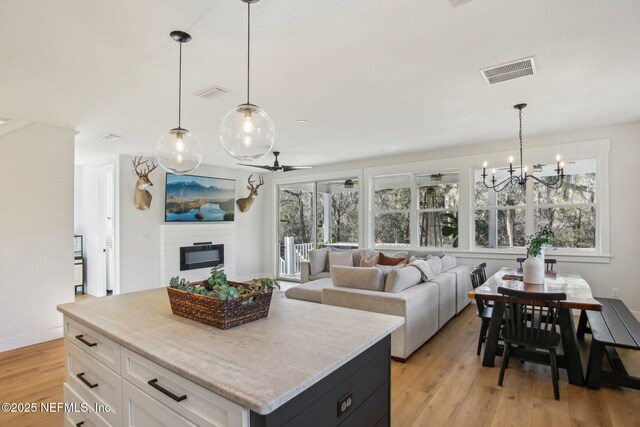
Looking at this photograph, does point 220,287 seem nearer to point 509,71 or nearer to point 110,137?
point 509,71

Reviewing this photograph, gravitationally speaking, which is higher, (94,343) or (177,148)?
(177,148)

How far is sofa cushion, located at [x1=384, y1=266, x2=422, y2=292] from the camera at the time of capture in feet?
11.5

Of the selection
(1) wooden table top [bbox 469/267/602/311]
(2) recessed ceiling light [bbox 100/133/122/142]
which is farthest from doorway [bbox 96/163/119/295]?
(1) wooden table top [bbox 469/267/602/311]

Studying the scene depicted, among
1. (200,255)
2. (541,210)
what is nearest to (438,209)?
(541,210)

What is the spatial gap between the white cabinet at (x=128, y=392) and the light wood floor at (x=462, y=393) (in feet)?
3.39

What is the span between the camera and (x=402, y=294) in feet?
11.2

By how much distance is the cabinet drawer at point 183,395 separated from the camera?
102 centimetres

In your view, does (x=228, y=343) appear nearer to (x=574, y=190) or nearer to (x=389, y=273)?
(x=389, y=273)

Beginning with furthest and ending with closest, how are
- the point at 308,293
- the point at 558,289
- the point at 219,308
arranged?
the point at 308,293
the point at 558,289
the point at 219,308

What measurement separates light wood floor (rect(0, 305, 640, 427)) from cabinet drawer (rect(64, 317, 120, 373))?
1.07m

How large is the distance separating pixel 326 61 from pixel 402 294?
2.32 metres

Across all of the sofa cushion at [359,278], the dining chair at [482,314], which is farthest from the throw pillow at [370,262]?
the dining chair at [482,314]

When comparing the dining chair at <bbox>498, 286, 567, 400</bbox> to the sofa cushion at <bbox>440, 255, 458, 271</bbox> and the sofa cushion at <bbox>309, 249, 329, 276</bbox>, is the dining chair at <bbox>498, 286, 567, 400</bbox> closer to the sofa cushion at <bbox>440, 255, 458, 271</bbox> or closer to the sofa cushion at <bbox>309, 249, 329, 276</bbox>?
the sofa cushion at <bbox>440, 255, 458, 271</bbox>

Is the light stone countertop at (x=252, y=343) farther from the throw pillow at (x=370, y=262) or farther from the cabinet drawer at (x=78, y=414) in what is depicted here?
the throw pillow at (x=370, y=262)
